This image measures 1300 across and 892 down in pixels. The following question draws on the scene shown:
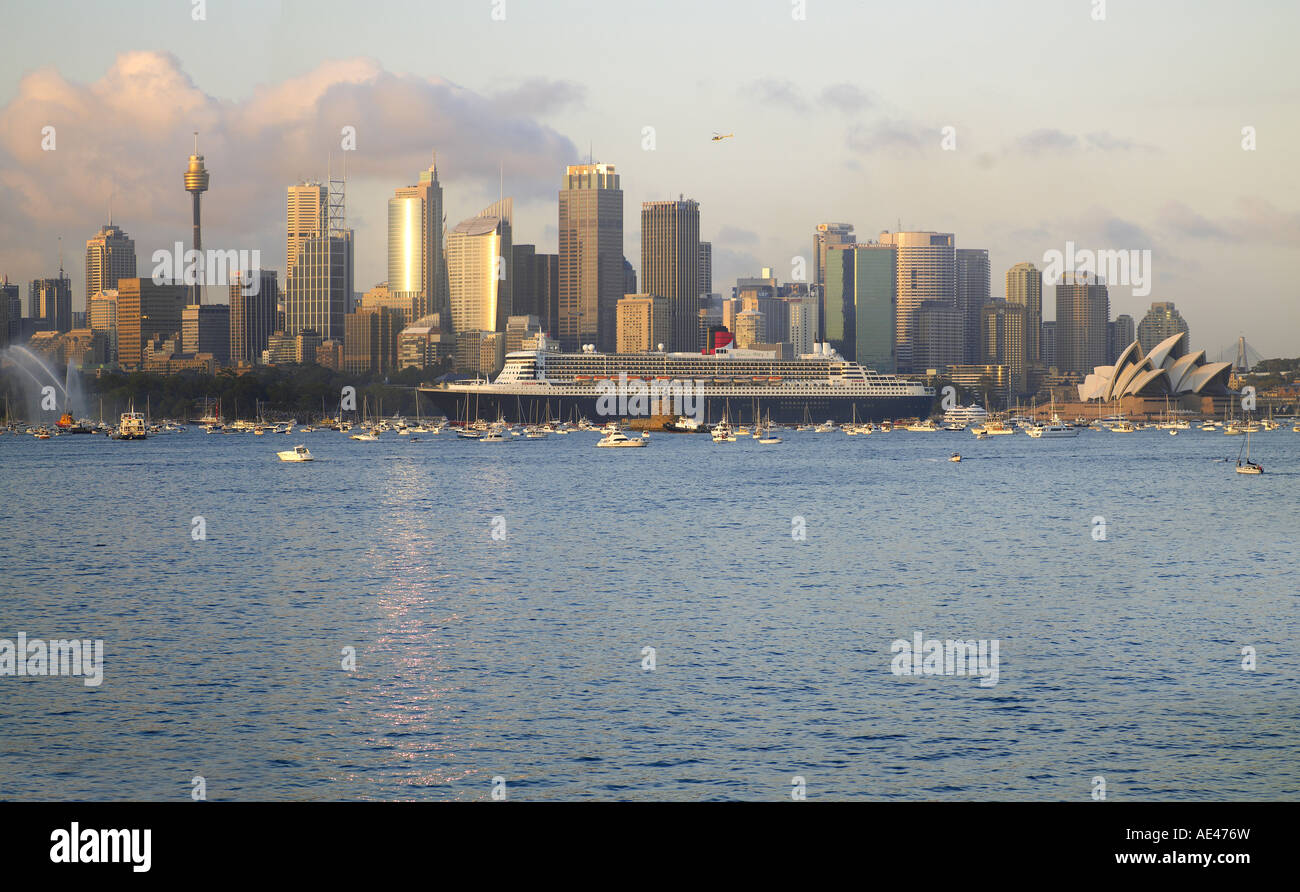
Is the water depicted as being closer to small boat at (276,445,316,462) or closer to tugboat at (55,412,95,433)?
small boat at (276,445,316,462)

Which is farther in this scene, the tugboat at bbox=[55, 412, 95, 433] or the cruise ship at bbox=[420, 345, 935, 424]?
the cruise ship at bbox=[420, 345, 935, 424]

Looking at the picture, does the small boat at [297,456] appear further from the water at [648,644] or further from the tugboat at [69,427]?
the tugboat at [69,427]

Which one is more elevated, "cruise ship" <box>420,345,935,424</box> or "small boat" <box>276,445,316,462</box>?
"cruise ship" <box>420,345,935,424</box>

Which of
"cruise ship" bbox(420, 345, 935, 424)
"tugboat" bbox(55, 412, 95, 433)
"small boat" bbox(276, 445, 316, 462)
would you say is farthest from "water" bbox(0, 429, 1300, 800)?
"cruise ship" bbox(420, 345, 935, 424)

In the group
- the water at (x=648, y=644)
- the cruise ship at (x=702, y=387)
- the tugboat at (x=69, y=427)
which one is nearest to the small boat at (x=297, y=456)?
the water at (x=648, y=644)

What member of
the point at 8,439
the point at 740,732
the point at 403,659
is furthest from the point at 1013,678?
the point at 8,439

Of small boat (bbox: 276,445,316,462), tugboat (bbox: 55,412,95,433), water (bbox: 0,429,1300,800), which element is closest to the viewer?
water (bbox: 0,429,1300,800)
